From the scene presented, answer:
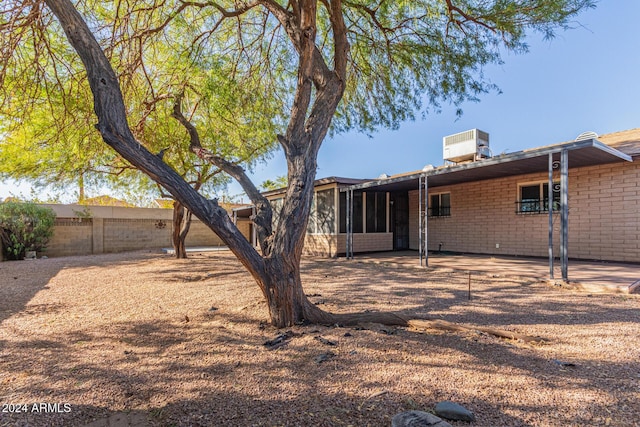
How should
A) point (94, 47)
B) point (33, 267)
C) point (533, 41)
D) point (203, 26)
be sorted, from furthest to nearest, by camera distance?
point (33, 267) < point (203, 26) < point (533, 41) < point (94, 47)

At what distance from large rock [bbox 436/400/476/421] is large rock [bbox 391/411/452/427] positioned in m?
0.13

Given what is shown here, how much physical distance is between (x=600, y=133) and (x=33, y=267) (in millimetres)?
17265

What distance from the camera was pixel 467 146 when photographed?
10.2 m

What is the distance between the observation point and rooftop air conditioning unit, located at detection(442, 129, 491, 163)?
10023mm

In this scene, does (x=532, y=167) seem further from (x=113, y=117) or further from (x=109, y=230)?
(x=109, y=230)

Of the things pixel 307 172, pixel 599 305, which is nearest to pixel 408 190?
pixel 599 305

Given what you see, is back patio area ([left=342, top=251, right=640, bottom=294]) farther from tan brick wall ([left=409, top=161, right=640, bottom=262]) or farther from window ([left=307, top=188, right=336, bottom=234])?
window ([left=307, top=188, right=336, bottom=234])

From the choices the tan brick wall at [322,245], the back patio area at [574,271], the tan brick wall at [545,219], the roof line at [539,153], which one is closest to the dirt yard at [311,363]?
the back patio area at [574,271]

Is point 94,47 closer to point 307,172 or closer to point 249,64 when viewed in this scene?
point 307,172

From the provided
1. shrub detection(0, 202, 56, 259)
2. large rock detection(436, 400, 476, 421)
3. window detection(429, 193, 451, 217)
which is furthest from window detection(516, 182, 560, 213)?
shrub detection(0, 202, 56, 259)

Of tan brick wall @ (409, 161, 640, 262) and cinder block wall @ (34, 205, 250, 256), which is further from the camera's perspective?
cinder block wall @ (34, 205, 250, 256)

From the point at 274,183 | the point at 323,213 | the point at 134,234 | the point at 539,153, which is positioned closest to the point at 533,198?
the point at 539,153

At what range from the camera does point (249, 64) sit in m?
7.40

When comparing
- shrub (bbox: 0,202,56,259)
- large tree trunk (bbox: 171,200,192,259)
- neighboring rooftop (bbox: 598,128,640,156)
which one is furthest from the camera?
large tree trunk (bbox: 171,200,192,259)
